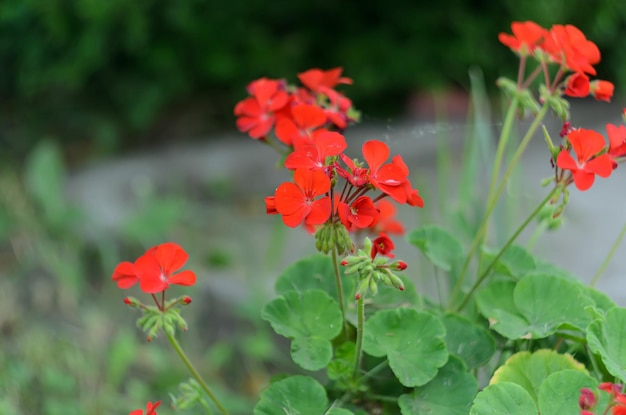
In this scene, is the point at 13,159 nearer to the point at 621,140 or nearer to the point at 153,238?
the point at 153,238

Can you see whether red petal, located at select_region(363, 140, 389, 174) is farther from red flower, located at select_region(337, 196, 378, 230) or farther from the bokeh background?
the bokeh background

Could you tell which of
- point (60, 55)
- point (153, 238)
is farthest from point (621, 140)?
point (60, 55)

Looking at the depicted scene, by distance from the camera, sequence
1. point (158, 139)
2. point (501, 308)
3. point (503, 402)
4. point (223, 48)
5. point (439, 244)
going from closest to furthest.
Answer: point (503, 402), point (501, 308), point (439, 244), point (223, 48), point (158, 139)

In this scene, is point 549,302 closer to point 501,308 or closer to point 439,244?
point 501,308

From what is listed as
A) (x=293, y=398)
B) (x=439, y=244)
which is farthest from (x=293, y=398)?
(x=439, y=244)

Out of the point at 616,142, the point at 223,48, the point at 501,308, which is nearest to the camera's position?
the point at 616,142

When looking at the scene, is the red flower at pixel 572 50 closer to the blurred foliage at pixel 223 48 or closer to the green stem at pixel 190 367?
the green stem at pixel 190 367
